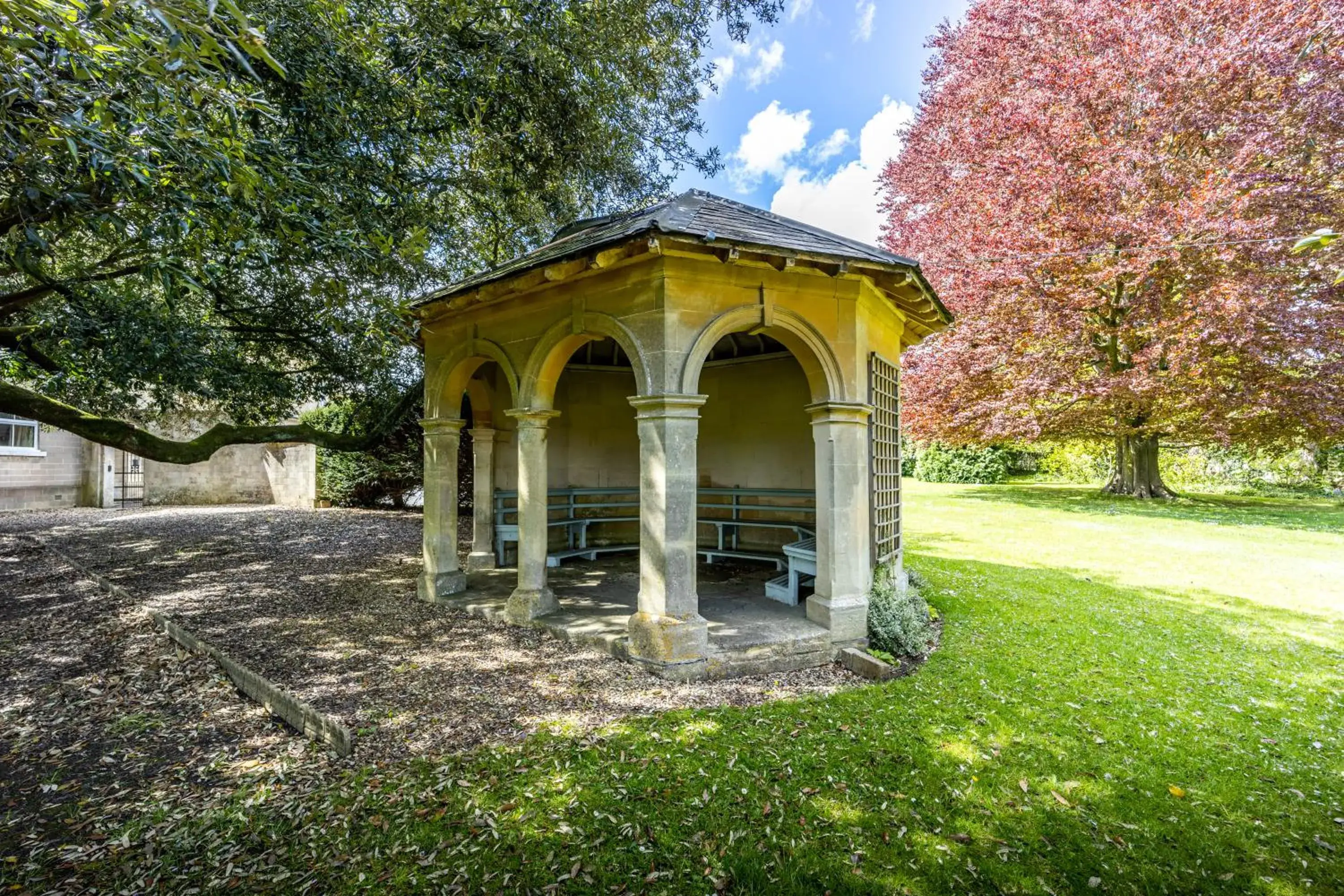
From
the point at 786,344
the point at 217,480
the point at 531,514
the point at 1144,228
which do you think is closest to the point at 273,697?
the point at 531,514

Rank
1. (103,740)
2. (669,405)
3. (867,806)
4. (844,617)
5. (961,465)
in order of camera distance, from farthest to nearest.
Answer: (961,465) → (844,617) → (669,405) → (103,740) → (867,806)

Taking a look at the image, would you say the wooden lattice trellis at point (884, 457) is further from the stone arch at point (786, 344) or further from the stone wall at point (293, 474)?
the stone wall at point (293, 474)

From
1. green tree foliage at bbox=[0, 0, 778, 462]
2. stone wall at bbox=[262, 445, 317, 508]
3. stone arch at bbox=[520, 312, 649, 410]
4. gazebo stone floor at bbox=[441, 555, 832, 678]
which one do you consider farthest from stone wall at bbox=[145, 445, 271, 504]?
stone arch at bbox=[520, 312, 649, 410]

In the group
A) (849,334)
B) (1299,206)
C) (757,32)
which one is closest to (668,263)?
(849,334)

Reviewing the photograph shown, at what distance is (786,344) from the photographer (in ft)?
16.9

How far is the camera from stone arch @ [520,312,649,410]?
4.79m

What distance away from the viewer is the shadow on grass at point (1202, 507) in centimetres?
1307

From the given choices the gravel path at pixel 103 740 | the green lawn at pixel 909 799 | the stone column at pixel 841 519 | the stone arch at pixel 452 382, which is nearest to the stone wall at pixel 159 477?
the stone arch at pixel 452 382

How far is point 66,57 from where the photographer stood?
9.05 feet

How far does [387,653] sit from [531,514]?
1.71 m

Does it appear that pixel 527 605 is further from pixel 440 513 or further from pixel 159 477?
pixel 159 477

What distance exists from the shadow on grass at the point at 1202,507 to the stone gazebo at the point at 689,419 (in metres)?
11.5

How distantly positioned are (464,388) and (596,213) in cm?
468

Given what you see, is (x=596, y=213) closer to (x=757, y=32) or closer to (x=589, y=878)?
(x=757, y=32)
